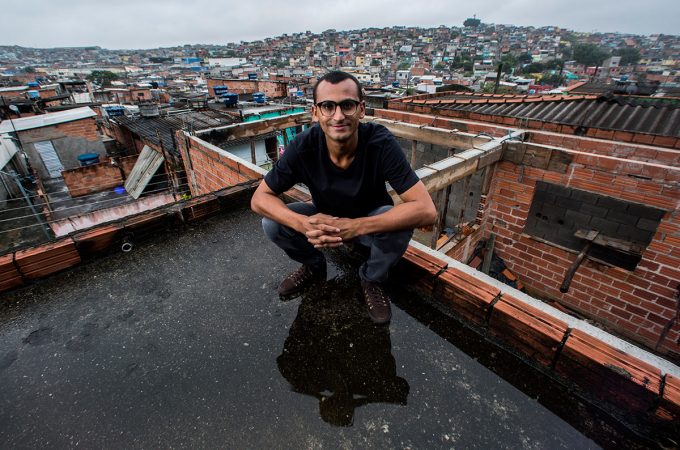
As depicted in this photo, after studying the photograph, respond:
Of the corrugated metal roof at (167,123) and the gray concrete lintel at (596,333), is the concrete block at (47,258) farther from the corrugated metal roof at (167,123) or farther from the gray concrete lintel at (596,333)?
the corrugated metal roof at (167,123)

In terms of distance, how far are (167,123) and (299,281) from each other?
15.9m

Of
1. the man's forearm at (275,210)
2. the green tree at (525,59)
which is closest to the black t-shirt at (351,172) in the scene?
the man's forearm at (275,210)

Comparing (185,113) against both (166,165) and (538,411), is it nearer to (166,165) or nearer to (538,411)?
(166,165)

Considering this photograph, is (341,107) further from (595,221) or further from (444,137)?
(595,221)

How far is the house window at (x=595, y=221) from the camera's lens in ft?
13.8

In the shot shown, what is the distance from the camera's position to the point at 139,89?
1336 inches

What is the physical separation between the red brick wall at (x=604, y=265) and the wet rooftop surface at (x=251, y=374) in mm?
3765

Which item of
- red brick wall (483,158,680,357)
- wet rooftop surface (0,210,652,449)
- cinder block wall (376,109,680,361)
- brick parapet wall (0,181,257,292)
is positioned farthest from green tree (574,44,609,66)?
wet rooftop surface (0,210,652,449)

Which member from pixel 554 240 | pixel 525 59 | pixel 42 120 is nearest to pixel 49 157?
pixel 42 120

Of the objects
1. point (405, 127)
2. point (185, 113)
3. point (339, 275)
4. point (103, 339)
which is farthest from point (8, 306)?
point (185, 113)

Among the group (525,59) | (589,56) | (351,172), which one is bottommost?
(351,172)

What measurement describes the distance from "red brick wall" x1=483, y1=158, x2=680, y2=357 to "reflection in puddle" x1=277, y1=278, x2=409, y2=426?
13.3 ft

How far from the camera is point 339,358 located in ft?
6.17

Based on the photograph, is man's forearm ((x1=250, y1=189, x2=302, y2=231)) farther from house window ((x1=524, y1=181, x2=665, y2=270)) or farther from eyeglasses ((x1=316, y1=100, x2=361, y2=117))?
house window ((x1=524, y1=181, x2=665, y2=270))
